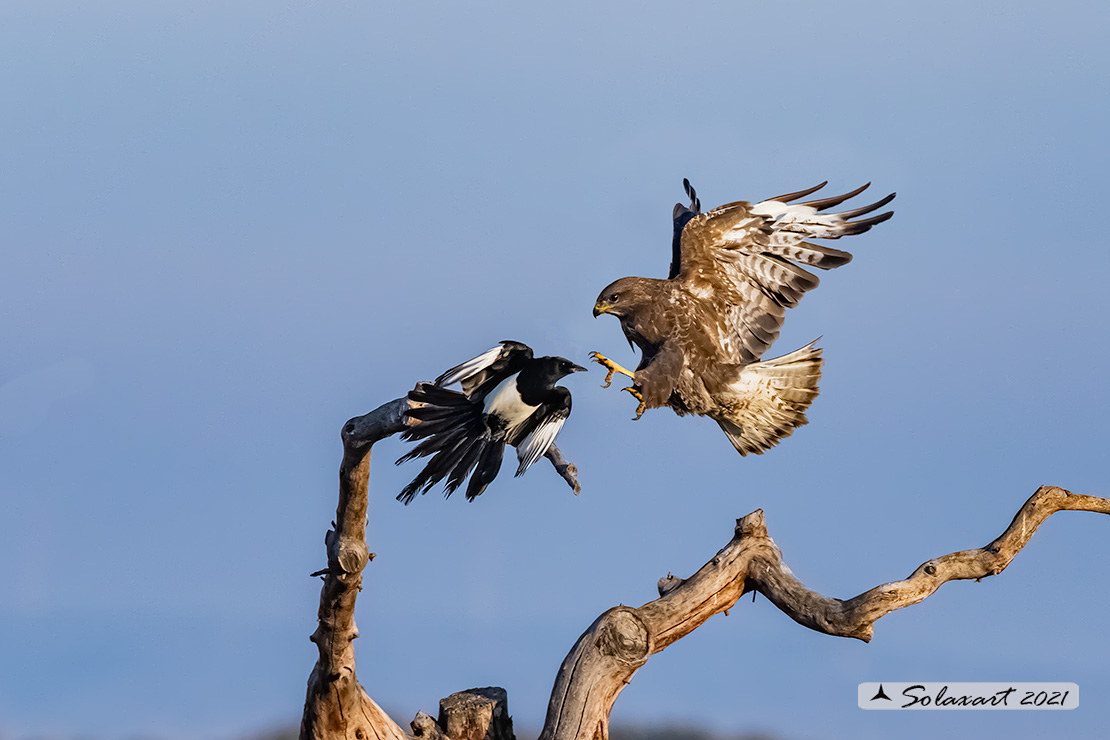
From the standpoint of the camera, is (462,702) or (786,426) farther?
(786,426)

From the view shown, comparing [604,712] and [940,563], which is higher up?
[940,563]

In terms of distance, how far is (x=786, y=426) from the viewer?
241 inches

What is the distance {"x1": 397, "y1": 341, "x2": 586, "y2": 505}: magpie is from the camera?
16.0ft

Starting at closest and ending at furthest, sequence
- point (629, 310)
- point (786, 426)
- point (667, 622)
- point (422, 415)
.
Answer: point (422, 415)
point (667, 622)
point (629, 310)
point (786, 426)

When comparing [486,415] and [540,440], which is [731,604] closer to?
[540,440]

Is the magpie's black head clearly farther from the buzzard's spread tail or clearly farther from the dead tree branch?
the buzzard's spread tail

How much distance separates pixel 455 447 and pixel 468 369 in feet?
1.74

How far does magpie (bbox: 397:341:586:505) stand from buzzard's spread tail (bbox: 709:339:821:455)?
5.11 feet

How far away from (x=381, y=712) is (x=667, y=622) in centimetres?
187

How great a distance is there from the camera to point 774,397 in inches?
240

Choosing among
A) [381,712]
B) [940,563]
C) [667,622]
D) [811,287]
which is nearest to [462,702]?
[381,712]

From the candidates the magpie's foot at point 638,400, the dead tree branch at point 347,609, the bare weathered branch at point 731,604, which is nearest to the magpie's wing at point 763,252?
the magpie's foot at point 638,400

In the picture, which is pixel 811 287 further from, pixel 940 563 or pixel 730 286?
pixel 940 563

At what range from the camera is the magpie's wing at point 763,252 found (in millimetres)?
5738
